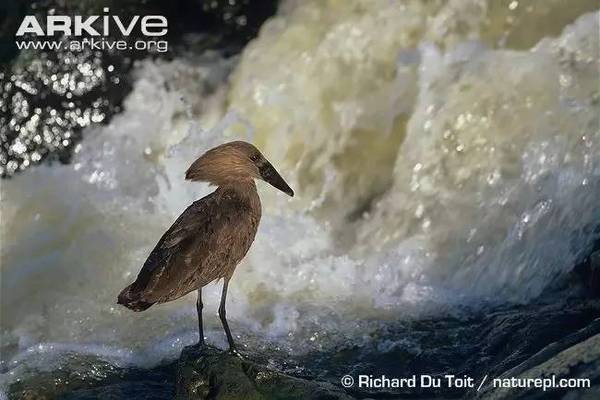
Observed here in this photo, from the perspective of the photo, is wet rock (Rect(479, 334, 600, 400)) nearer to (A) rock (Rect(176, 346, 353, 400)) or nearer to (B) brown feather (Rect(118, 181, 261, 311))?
(A) rock (Rect(176, 346, 353, 400))

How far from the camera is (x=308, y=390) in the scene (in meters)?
3.13

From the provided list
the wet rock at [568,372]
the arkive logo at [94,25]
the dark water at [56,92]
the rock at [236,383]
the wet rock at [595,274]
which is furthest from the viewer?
the dark water at [56,92]

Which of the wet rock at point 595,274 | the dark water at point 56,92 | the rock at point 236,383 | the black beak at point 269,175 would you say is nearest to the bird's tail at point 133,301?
the rock at point 236,383

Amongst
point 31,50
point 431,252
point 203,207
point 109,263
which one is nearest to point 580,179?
point 431,252

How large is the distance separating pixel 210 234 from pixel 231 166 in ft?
0.86

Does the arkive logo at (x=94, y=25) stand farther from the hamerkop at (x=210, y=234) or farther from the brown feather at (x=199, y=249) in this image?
the brown feather at (x=199, y=249)

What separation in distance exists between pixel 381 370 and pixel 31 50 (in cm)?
221

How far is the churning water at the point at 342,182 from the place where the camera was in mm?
4098

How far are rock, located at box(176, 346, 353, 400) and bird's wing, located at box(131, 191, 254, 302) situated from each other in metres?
0.22

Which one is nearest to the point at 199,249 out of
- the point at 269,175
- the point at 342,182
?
the point at 269,175

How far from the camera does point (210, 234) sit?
3.29 meters

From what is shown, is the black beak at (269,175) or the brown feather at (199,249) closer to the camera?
the brown feather at (199,249)

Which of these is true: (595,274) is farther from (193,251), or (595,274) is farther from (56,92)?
(56,92)

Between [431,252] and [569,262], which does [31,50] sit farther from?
[569,262]
